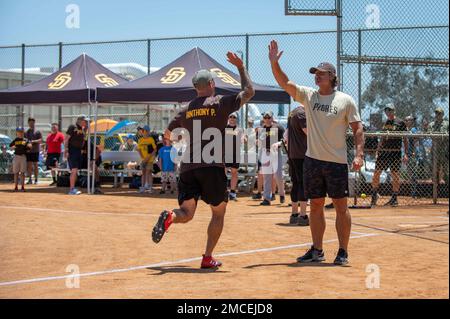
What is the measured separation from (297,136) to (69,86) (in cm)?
1043

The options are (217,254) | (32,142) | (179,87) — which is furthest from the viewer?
(32,142)

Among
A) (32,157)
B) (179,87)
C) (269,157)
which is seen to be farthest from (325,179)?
(32,157)

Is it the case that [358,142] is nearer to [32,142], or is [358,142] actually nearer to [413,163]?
[413,163]

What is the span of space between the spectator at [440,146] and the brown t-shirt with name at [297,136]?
5148mm

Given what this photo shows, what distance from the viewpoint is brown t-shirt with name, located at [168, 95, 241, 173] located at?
786 centimetres

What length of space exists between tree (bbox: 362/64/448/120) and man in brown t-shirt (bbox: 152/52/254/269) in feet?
27.6

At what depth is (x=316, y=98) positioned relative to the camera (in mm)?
8234

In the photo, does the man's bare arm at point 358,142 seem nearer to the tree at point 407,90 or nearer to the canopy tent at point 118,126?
the tree at point 407,90

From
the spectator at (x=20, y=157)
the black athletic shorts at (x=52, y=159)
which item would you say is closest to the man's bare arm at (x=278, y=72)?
the spectator at (x=20, y=157)

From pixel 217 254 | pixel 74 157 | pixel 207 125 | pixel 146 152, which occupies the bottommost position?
pixel 217 254

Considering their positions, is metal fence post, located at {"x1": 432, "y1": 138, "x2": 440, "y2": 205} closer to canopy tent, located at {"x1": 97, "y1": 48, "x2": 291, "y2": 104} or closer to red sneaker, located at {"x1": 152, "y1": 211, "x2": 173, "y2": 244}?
canopy tent, located at {"x1": 97, "y1": 48, "x2": 291, "y2": 104}

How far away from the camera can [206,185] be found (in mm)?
7879

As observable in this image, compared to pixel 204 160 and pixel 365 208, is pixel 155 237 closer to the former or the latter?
pixel 204 160

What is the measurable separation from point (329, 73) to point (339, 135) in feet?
2.08
